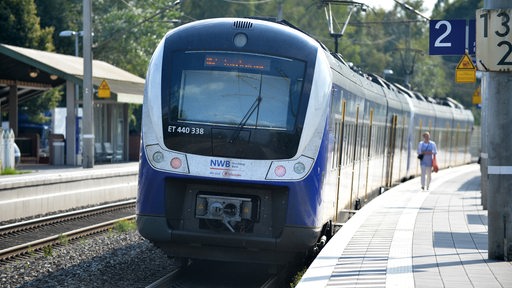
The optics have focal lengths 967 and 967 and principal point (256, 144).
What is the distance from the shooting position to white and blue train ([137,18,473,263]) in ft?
36.5

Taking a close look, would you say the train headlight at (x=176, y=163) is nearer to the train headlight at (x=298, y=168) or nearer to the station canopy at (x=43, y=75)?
the train headlight at (x=298, y=168)

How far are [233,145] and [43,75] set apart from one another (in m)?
22.1

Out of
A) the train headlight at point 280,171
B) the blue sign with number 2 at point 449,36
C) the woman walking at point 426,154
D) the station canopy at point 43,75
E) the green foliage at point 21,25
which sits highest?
the green foliage at point 21,25

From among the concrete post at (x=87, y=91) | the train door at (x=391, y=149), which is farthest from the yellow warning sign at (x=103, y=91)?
the train door at (x=391, y=149)

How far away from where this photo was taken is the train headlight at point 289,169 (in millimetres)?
11078

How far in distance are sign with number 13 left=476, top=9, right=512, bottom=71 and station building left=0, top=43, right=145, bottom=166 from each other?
750 inches

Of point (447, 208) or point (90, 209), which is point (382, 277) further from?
point (90, 209)

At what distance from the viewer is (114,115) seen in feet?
116

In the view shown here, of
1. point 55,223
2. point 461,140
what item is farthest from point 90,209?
point 461,140

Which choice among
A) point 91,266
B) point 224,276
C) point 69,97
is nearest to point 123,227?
point 91,266

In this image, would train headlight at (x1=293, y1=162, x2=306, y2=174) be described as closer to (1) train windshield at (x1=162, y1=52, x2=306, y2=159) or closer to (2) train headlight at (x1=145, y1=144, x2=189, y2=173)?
(1) train windshield at (x1=162, y1=52, x2=306, y2=159)

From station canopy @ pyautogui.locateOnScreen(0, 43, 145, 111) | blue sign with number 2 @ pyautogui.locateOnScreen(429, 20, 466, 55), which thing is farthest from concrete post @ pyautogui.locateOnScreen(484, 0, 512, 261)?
station canopy @ pyautogui.locateOnScreen(0, 43, 145, 111)

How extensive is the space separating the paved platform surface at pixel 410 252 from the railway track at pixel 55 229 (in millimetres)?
4704

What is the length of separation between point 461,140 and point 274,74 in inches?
1385
